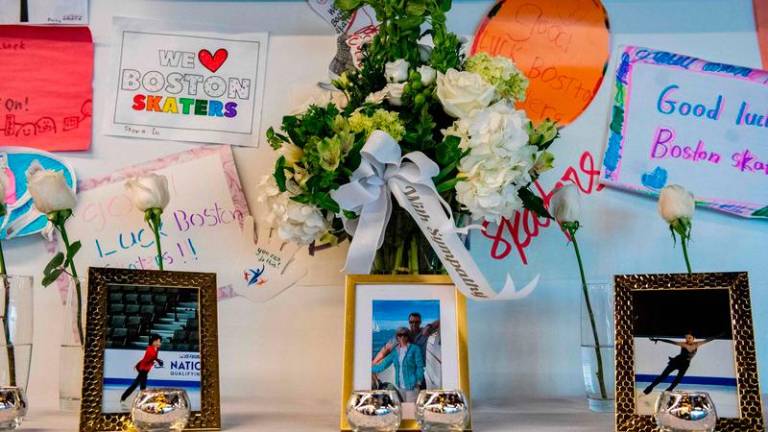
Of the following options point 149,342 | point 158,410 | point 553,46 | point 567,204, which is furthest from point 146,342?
point 553,46

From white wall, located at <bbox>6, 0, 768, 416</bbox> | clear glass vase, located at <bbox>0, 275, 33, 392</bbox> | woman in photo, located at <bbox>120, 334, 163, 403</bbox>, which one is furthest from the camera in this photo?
white wall, located at <bbox>6, 0, 768, 416</bbox>

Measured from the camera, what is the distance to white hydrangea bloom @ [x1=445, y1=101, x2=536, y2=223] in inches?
38.7

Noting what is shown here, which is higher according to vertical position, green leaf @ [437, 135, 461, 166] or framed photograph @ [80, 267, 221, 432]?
green leaf @ [437, 135, 461, 166]

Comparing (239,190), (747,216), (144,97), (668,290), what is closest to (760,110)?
(747,216)

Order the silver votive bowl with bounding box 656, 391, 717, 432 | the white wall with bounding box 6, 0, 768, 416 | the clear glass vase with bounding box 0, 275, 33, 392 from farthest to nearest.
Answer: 1. the white wall with bounding box 6, 0, 768, 416
2. the clear glass vase with bounding box 0, 275, 33, 392
3. the silver votive bowl with bounding box 656, 391, 717, 432

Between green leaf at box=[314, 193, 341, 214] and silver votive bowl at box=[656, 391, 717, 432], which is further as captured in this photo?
green leaf at box=[314, 193, 341, 214]

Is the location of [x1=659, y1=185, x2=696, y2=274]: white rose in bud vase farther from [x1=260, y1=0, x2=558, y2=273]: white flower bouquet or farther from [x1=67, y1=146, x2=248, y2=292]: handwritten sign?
[x1=67, y1=146, x2=248, y2=292]: handwritten sign

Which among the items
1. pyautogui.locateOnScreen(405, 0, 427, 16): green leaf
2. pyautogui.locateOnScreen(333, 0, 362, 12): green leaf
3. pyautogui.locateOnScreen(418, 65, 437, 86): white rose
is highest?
pyautogui.locateOnScreen(333, 0, 362, 12): green leaf

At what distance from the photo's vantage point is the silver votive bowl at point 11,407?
0.87 metres

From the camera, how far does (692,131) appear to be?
129 cm

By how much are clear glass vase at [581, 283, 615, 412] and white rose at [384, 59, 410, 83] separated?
1.25 ft

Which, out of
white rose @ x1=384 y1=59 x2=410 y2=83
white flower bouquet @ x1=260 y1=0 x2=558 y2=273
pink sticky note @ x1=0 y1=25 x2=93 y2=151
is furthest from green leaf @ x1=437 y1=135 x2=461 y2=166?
pink sticky note @ x1=0 y1=25 x2=93 y2=151

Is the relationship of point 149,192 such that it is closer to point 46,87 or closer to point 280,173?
point 280,173

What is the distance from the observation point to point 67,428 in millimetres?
961
